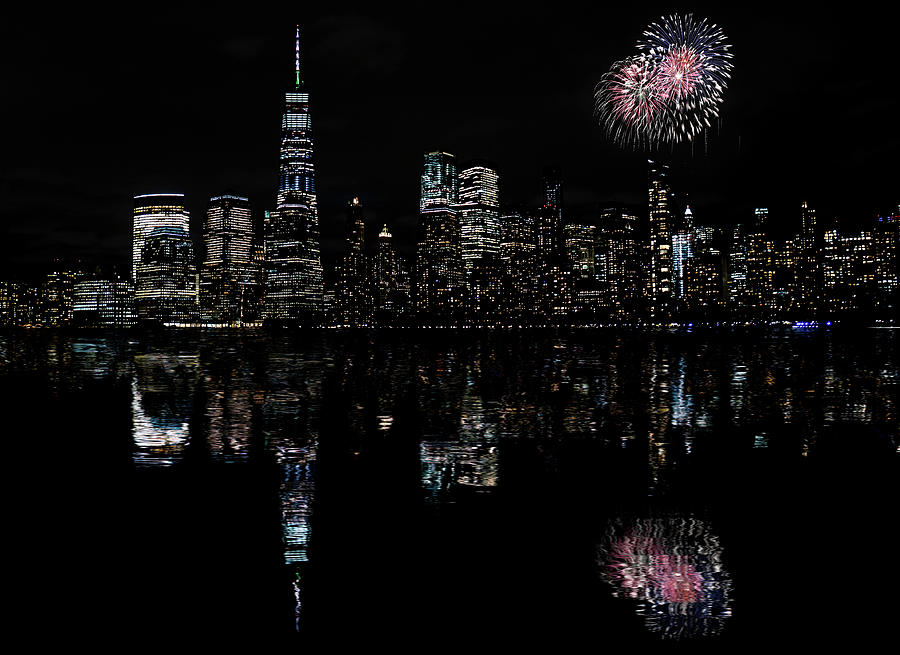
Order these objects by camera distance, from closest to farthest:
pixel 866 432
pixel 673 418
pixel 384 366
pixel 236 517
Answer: pixel 236 517 < pixel 866 432 < pixel 673 418 < pixel 384 366

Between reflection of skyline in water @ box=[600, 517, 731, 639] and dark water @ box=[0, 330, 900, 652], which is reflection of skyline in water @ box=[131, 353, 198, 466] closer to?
dark water @ box=[0, 330, 900, 652]

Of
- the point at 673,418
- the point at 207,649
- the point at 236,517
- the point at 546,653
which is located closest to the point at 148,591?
the point at 207,649

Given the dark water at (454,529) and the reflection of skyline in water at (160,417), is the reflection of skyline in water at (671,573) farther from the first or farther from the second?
the reflection of skyline in water at (160,417)

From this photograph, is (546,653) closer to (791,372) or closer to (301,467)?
(301,467)

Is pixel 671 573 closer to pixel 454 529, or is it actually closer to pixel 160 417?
pixel 454 529

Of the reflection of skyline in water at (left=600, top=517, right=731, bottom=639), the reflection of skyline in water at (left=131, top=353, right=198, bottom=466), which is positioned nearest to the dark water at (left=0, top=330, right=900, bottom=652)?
the reflection of skyline in water at (left=600, top=517, right=731, bottom=639)

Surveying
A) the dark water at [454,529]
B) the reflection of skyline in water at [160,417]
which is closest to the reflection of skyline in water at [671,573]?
the dark water at [454,529]
